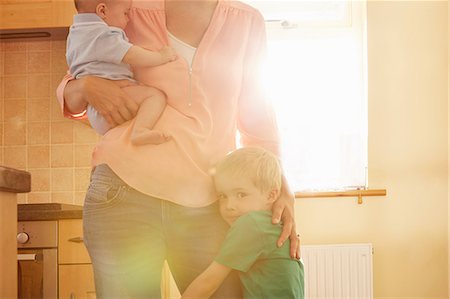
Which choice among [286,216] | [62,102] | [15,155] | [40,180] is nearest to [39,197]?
[40,180]

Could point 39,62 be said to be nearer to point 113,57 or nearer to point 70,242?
point 70,242

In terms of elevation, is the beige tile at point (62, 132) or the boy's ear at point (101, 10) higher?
the boy's ear at point (101, 10)

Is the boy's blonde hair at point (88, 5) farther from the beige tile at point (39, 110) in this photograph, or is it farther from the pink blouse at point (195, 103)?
the beige tile at point (39, 110)

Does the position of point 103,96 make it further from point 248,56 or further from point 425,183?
point 425,183

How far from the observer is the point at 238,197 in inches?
33.5

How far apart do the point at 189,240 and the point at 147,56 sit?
0.24m

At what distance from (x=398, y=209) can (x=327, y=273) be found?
332 mm

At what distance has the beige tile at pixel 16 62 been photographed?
2.16 meters

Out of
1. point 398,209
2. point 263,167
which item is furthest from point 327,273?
point 263,167

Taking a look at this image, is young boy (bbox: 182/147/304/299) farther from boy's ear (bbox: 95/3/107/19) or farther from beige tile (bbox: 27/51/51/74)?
beige tile (bbox: 27/51/51/74)

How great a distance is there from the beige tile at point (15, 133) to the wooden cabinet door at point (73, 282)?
60 cm

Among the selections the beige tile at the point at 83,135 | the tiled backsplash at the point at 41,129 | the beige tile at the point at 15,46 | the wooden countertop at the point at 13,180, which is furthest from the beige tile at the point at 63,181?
the wooden countertop at the point at 13,180

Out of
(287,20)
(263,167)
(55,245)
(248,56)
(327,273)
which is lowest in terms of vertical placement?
(327,273)

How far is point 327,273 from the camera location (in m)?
2.30
